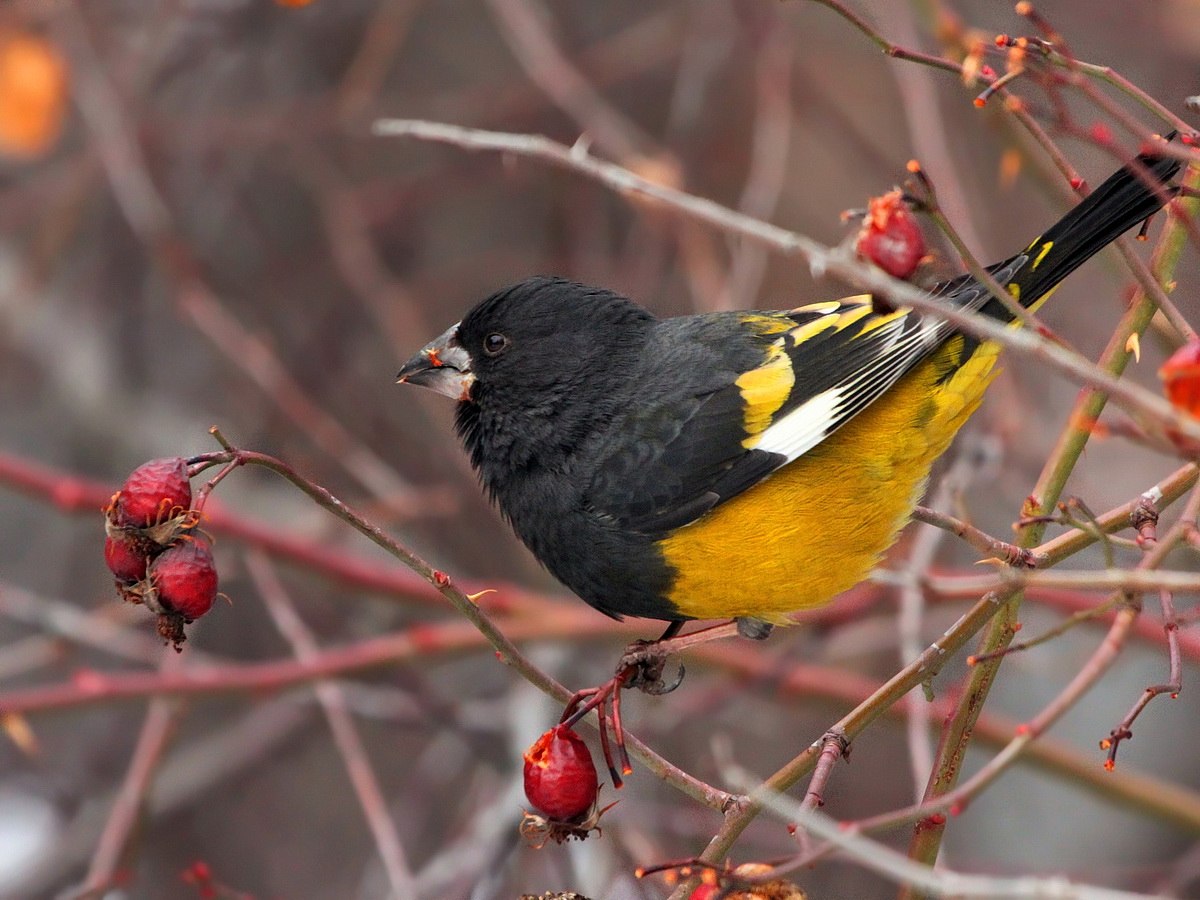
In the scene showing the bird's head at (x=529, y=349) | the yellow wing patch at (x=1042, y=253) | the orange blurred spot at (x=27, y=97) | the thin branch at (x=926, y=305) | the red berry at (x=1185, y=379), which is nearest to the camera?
the thin branch at (x=926, y=305)

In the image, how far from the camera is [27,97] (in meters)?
4.04

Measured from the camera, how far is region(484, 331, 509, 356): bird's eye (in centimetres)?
297

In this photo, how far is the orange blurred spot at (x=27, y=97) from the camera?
4.04m

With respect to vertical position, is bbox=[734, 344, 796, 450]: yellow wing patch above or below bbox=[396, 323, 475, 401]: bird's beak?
below

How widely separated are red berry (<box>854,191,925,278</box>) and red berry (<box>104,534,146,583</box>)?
1.10 meters

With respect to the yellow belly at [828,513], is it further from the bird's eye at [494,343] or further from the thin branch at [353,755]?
the thin branch at [353,755]

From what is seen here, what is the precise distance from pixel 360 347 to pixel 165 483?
3825mm

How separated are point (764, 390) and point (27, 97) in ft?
8.44

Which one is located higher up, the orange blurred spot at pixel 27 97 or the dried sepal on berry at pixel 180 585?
the orange blurred spot at pixel 27 97

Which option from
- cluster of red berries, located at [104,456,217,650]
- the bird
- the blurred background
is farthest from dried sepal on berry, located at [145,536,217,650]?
the blurred background

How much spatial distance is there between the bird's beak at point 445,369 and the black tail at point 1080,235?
1.15 metres

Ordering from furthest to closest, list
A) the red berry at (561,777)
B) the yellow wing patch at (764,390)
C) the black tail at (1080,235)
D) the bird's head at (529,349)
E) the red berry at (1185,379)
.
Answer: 1. the bird's head at (529,349)
2. the yellow wing patch at (764,390)
3. the black tail at (1080,235)
4. the red berry at (561,777)
5. the red berry at (1185,379)

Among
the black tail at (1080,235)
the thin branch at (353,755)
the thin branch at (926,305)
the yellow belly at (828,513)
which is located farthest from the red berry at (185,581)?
the black tail at (1080,235)

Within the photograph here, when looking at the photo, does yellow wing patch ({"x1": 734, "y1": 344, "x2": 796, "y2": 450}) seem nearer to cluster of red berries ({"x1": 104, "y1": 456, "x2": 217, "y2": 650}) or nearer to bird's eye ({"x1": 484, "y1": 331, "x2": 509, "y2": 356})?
bird's eye ({"x1": 484, "y1": 331, "x2": 509, "y2": 356})
